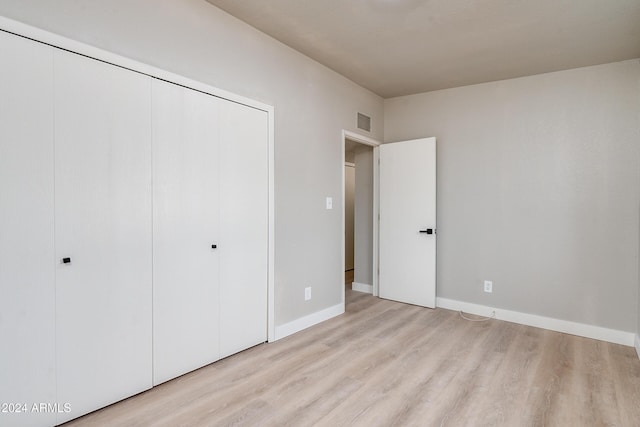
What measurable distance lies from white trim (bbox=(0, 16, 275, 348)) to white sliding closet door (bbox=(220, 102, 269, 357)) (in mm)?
47

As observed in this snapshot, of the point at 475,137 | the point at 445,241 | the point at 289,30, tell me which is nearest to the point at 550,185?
the point at 475,137

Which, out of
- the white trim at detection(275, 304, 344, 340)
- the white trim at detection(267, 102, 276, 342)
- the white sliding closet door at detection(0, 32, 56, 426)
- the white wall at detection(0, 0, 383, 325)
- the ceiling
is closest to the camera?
the white sliding closet door at detection(0, 32, 56, 426)

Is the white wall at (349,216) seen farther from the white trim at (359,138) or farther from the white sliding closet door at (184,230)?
the white sliding closet door at (184,230)

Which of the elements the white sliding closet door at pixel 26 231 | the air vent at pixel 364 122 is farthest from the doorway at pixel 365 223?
the white sliding closet door at pixel 26 231

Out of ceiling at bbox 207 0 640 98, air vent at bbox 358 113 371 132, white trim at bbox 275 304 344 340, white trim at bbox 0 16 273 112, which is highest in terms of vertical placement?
ceiling at bbox 207 0 640 98

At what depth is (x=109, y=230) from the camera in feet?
6.44

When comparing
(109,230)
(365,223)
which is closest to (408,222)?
(365,223)

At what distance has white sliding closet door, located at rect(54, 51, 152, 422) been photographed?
1.80m

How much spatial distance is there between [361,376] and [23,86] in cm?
262

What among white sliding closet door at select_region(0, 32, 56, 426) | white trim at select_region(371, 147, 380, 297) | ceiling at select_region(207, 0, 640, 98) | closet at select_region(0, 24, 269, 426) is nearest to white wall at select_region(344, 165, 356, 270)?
white trim at select_region(371, 147, 380, 297)

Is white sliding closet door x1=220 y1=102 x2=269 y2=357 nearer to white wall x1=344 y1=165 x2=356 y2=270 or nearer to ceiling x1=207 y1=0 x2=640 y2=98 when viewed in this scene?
ceiling x1=207 y1=0 x2=640 y2=98

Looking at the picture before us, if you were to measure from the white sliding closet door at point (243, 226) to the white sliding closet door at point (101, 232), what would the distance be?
0.58 m

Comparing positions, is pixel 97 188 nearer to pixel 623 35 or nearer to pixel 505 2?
pixel 505 2

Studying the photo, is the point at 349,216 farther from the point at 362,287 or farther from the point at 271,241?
the point at 271,241
